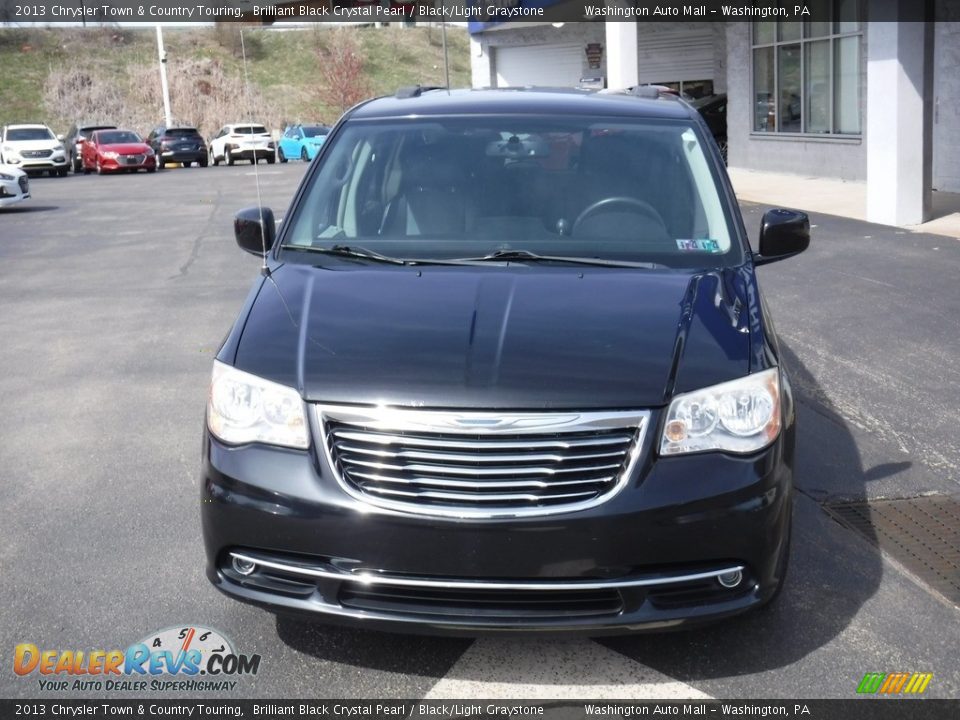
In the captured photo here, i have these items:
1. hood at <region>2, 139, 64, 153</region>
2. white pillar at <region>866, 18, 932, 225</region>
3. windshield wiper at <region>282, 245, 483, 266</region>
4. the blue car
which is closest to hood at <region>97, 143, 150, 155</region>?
hood at <region>2, 139, 64, 153</region>

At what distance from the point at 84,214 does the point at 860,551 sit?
18.9m

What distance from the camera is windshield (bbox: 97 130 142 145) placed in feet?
128

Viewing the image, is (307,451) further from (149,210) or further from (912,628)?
(149,210)

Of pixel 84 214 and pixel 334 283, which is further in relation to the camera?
pixel 84 214

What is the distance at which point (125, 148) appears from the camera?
38.7 meters

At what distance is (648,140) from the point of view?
509 cm

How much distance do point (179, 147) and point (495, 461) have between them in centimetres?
4263

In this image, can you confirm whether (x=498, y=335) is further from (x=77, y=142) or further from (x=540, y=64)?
(x=77, y=142)

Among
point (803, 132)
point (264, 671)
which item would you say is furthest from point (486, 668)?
point (803, 132)

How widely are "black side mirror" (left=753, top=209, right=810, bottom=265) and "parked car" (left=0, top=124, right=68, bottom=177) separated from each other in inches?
1392

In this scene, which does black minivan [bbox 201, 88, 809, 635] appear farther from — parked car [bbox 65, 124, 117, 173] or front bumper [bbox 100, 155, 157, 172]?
parked car [bbox 65, 124, 117, 173]

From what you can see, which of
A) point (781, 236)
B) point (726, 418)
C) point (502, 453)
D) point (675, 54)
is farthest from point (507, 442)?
point (675, 54)

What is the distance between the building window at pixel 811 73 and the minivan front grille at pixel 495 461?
756 inches

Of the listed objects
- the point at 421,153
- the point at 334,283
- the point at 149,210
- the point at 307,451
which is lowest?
the point at 149,210
